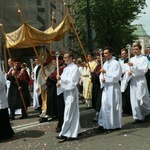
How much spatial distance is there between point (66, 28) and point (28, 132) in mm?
3817

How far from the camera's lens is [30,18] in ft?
88.4

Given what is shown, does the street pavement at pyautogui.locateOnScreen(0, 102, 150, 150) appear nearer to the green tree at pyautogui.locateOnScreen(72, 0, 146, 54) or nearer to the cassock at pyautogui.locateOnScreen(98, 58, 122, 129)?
the cassock at pyautogui.locateOnScreen(98, 58, 122, 129)

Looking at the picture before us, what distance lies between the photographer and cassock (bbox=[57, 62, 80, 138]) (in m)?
7.31

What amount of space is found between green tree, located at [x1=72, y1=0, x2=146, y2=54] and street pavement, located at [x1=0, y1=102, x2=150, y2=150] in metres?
21.0

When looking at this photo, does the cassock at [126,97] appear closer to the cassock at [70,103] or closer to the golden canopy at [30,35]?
the golden canopy at [30,35]

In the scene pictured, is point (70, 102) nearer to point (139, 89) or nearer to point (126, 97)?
point (139, 89)

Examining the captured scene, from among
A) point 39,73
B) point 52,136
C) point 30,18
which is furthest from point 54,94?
point 30,18

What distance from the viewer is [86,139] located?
7410 millimetres

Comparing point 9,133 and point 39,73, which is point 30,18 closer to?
point 39,73

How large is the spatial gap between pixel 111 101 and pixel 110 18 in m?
22.6

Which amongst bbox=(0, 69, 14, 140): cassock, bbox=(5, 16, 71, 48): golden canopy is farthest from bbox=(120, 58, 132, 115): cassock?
bbox=(0, 69, 14, 140): cassock

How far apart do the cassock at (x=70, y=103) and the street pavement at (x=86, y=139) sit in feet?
0.75

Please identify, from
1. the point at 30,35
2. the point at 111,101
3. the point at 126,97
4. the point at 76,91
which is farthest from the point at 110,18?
the point at 76,91

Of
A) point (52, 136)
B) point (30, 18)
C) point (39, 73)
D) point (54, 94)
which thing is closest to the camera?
point (52, 136)
